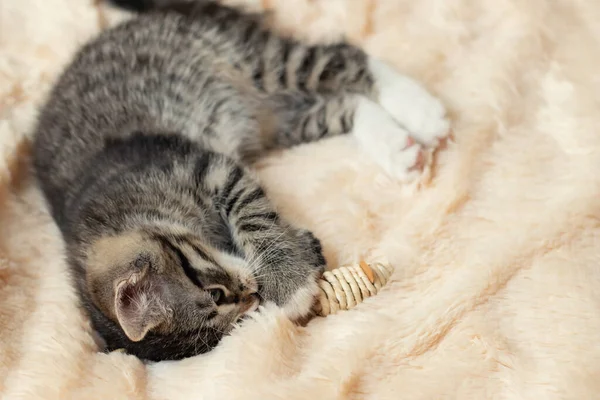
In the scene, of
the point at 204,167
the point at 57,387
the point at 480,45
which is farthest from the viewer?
the point at 480,45

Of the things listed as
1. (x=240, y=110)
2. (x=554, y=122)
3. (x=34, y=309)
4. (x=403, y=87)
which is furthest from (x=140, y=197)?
(x=554, y=122)

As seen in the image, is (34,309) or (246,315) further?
(34,309)

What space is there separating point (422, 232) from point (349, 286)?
270 mm

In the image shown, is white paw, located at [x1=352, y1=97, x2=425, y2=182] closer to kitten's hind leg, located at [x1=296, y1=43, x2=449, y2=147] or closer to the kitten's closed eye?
kitten's hind leg, located at [x1=296, y1=43, x2=449, y2=147]

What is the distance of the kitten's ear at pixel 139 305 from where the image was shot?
1047 millimetres

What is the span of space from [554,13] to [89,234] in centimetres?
162

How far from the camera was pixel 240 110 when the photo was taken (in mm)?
1848

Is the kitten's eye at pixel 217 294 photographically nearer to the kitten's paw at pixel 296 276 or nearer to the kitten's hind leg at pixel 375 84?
the kitten's paw at pixel 296 276

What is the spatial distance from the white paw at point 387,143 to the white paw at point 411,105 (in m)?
0.03

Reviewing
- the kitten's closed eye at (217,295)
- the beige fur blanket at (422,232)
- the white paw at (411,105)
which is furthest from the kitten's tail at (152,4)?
the kitten's closed eye at (217,295)

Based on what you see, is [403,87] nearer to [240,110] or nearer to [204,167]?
[240,110]

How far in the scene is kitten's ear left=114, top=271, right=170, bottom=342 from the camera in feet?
3.43

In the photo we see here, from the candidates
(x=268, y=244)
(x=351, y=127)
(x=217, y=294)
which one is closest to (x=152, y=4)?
(x=351, y=127)

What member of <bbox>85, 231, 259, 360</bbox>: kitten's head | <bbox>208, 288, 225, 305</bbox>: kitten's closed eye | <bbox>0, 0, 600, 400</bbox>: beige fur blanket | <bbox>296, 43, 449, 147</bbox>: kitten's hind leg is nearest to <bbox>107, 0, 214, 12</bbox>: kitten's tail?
<bbox>0, 0, 600, 400</bbox>: beige fur blanket
